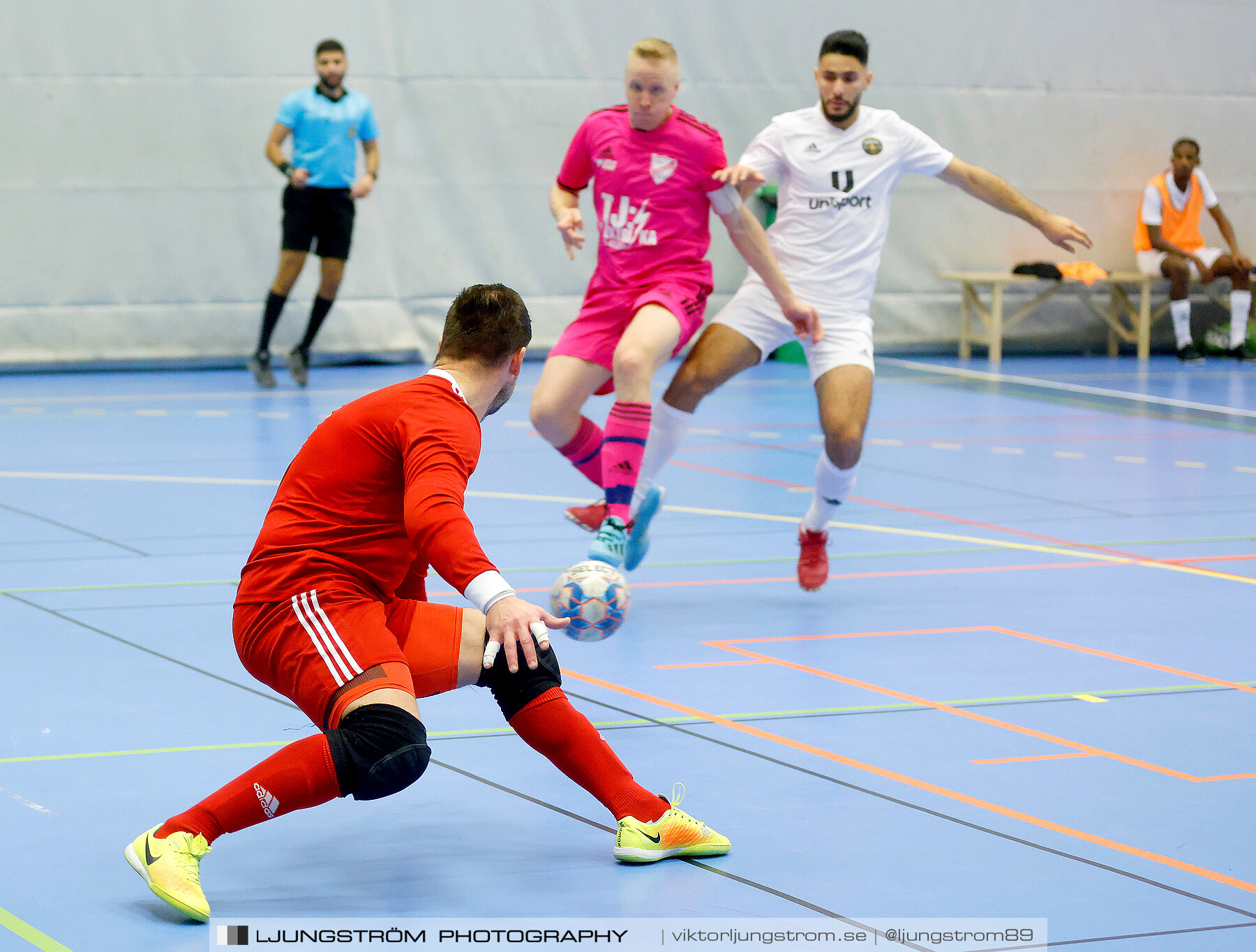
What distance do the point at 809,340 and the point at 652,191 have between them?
835mm

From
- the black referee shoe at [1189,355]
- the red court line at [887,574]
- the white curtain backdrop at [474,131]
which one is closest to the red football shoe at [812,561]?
the red court line at [887,574]

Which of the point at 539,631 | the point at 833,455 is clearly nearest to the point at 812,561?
the point at 833,455

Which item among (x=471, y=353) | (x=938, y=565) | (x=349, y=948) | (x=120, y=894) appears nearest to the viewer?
(x=349, y=948)

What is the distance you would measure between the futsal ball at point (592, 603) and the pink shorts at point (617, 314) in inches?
58.5

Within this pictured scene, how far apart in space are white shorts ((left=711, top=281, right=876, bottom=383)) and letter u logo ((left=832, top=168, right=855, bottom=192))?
1.70ft

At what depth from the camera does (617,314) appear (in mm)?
6312

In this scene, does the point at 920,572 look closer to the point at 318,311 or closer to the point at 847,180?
the point at 847,180

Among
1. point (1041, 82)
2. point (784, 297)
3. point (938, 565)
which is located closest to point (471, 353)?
point (784, 297)

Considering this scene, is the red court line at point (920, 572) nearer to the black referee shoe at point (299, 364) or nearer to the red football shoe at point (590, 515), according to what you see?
the red football shoe at point (590, 515)

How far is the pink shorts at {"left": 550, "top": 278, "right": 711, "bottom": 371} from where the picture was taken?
6.24 metres

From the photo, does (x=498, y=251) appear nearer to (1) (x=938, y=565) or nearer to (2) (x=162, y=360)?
(2) (x=162, y=360)

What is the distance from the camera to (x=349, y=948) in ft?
9.48

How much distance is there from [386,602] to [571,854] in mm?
645

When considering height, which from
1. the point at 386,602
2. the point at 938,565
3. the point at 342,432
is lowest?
the point at 938,565
